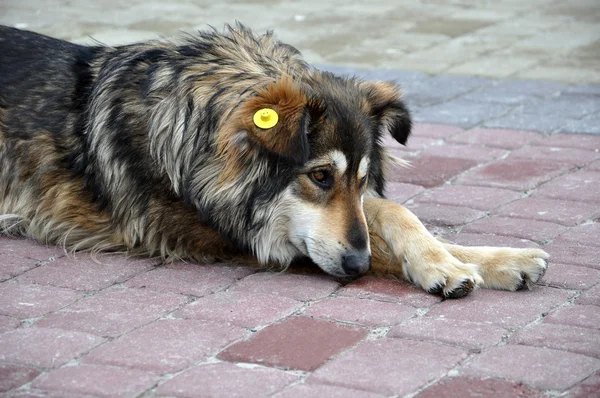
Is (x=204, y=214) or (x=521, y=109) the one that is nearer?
(x=204, y=214)

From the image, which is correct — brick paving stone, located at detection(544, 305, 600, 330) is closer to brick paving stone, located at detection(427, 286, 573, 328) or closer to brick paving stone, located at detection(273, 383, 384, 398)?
brick paving stone, located at detection(427, 286, 573, 328)

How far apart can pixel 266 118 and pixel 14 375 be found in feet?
4.61

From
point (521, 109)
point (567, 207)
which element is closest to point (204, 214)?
point (567, 207)

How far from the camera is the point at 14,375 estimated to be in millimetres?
3080

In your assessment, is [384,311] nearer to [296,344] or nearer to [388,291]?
[388,291]

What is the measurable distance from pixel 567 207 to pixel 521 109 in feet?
6.57

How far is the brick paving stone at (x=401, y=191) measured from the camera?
5.17 m

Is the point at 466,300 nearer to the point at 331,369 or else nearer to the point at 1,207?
the point at 331,369

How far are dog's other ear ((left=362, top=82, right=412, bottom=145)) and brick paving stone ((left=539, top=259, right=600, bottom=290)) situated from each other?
0.93m

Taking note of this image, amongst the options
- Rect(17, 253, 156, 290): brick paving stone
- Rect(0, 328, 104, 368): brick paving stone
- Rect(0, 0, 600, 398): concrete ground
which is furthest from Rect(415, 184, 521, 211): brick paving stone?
Rect(0, 328, 104, 368): brick paving stone

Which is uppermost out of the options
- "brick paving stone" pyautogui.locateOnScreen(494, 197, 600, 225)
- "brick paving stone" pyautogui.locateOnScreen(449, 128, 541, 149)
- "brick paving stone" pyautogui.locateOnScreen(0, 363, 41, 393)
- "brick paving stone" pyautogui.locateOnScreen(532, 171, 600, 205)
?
"brick paving stone" pyautogui.locateOnScreen(449, 128, 541, 149)

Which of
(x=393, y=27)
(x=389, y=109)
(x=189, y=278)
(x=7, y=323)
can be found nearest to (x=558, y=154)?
(x=389, y=109)

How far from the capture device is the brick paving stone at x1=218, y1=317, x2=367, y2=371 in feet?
10.6

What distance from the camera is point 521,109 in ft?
22.4
